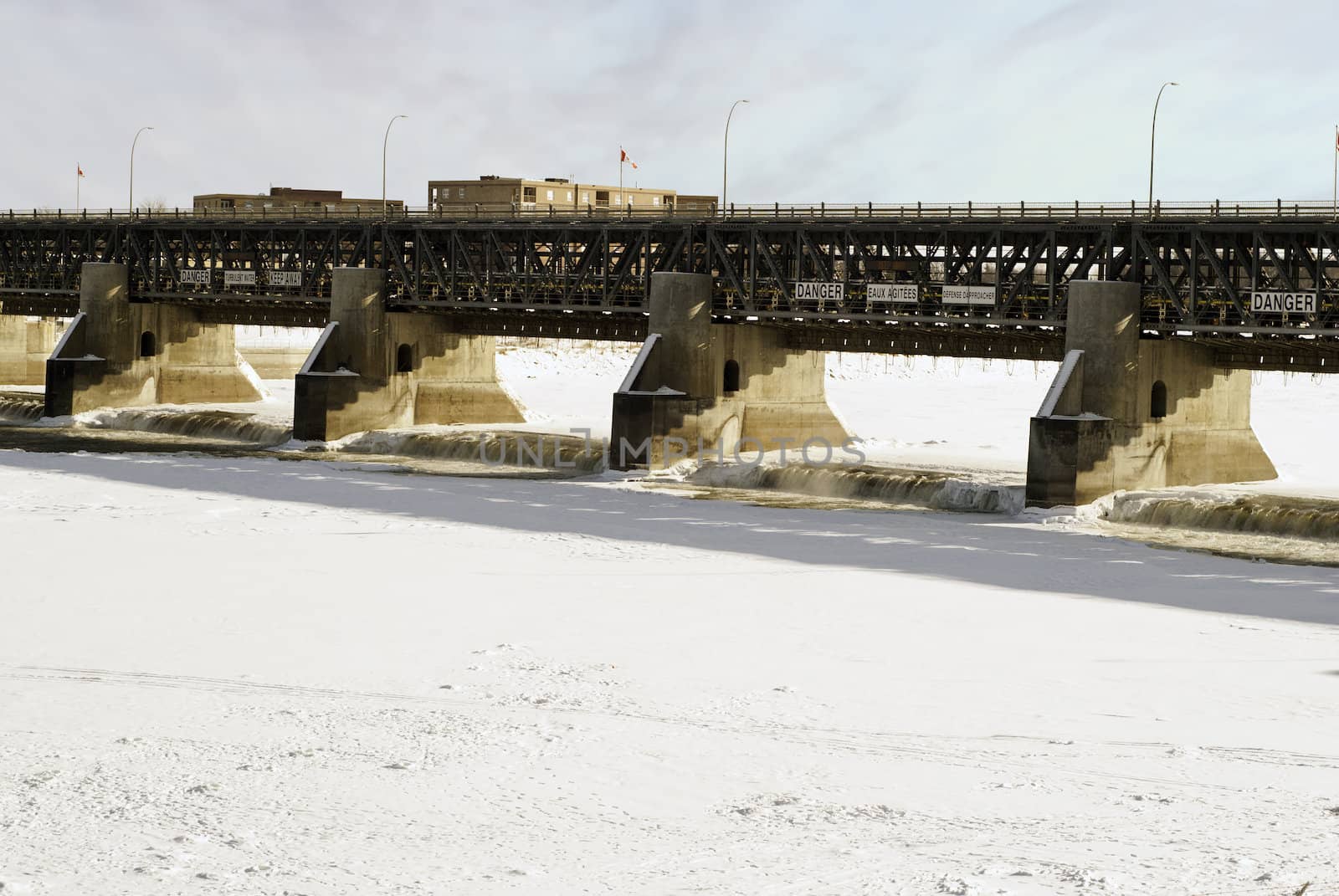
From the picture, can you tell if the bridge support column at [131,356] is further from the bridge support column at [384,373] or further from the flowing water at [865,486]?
the flowing water at [865,486]

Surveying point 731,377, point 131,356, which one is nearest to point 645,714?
point 731,377

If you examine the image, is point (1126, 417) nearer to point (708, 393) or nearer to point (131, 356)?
point (708, 393)

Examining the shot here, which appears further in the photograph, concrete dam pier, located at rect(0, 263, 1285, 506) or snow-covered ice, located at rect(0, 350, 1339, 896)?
concrete dam pier, located at rect(0, 263, 1285, 506)

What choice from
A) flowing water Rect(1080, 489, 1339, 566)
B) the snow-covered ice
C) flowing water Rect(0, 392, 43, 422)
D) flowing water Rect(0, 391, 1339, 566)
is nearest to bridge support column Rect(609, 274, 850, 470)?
flowing water Rect(0, 391, 1339, 566)

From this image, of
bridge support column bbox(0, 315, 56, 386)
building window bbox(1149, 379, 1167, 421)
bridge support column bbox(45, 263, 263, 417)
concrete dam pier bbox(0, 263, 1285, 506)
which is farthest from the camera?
bridge support column bbox(0, 315, 56, 386)

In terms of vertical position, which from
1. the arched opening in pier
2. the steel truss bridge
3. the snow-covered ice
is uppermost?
the steel truss bridge

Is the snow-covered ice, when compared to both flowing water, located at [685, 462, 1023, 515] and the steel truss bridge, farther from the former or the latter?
the steel truss bridge

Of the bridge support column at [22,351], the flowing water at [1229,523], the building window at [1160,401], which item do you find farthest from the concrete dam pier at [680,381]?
the bridge support column at [22,351]

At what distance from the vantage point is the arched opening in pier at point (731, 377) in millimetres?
65375

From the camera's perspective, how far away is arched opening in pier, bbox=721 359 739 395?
65.4 m

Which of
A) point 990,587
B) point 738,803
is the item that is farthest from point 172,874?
point 990,587

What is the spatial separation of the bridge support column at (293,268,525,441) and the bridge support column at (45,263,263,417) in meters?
14.2

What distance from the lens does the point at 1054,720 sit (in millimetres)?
21797

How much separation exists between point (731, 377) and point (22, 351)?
6272cm
